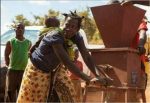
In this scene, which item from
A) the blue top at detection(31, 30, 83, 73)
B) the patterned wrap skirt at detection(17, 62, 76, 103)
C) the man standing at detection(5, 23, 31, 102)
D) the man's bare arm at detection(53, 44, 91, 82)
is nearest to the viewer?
the man's bare arm at detection(53, 44, 91, 82)

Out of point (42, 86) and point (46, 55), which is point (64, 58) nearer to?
point (46, 55)

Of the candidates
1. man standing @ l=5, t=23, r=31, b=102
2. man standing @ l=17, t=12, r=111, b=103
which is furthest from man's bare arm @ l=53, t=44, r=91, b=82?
man standing @ l=5, t=23, r=31, b=102

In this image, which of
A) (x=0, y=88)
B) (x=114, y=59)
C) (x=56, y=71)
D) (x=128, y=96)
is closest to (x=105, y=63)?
(x=114, y=59)

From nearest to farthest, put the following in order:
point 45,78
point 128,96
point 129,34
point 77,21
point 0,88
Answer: point 77,21, point 45,78, point 128,96, point 129,34, point 0,88

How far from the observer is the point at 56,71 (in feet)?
16.1

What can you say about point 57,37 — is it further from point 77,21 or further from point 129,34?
point 129,34

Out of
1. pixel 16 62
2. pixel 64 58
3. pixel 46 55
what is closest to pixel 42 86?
pixel 46 55

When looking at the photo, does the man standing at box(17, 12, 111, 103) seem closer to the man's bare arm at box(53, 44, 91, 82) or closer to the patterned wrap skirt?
the patterned wrap skirt

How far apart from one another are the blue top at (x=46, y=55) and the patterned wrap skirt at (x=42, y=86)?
0.07 metres

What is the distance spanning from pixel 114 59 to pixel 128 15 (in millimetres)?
590

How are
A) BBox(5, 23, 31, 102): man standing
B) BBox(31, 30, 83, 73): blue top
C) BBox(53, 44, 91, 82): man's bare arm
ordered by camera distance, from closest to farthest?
BBox(53, 44, 91, 82): man's bare arm, BBox(31, 30, 83, 73): blue top, BBox(5, 23, 31, 102): man standing

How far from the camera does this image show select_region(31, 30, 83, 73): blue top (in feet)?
15.3

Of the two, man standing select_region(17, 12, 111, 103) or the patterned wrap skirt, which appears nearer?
man standing select_region(17, 12, 111, 103)

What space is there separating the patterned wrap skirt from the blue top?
0.07m
